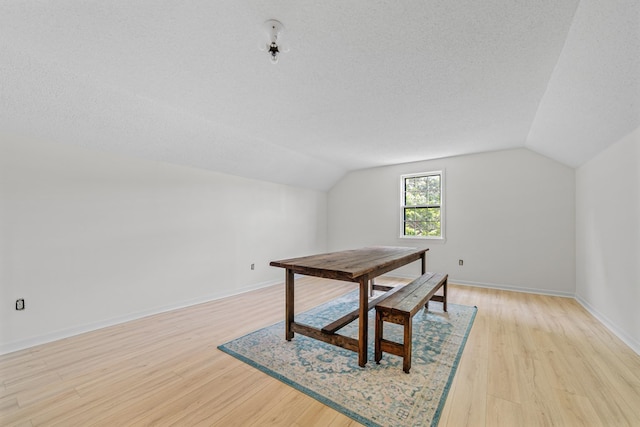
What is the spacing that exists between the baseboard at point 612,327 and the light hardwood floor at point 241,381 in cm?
7

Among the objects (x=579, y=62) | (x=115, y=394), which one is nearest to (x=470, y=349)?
(x=579, y=62)

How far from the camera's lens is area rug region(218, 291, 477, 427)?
5.14 ft

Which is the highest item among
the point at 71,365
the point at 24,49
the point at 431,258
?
the point at 24,49

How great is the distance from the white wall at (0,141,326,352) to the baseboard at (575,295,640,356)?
4421mm

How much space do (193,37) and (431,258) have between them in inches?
189

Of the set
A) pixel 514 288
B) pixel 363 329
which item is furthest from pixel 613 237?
pixel 363 329

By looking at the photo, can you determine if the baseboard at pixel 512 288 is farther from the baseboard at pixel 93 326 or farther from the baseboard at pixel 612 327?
the baseboard at pixel 93 326

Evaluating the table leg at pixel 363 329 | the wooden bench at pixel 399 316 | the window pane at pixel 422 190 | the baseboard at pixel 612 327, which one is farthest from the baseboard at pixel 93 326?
the baseboard at pixel 612 327

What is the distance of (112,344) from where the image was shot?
2.42 m

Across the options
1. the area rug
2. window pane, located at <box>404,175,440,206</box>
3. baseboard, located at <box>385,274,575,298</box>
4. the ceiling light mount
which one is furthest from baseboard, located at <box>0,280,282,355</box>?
baseboard, located at <box>385,274,575,298</box>

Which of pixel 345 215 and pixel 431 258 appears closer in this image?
pixel 431 258

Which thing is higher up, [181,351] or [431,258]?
[431,258]

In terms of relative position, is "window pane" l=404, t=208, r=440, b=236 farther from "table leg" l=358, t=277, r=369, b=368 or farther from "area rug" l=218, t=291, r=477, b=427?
"table leg" l=358, t=277, r=369, b=368

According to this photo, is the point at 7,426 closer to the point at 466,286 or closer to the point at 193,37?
the point at 193,37
